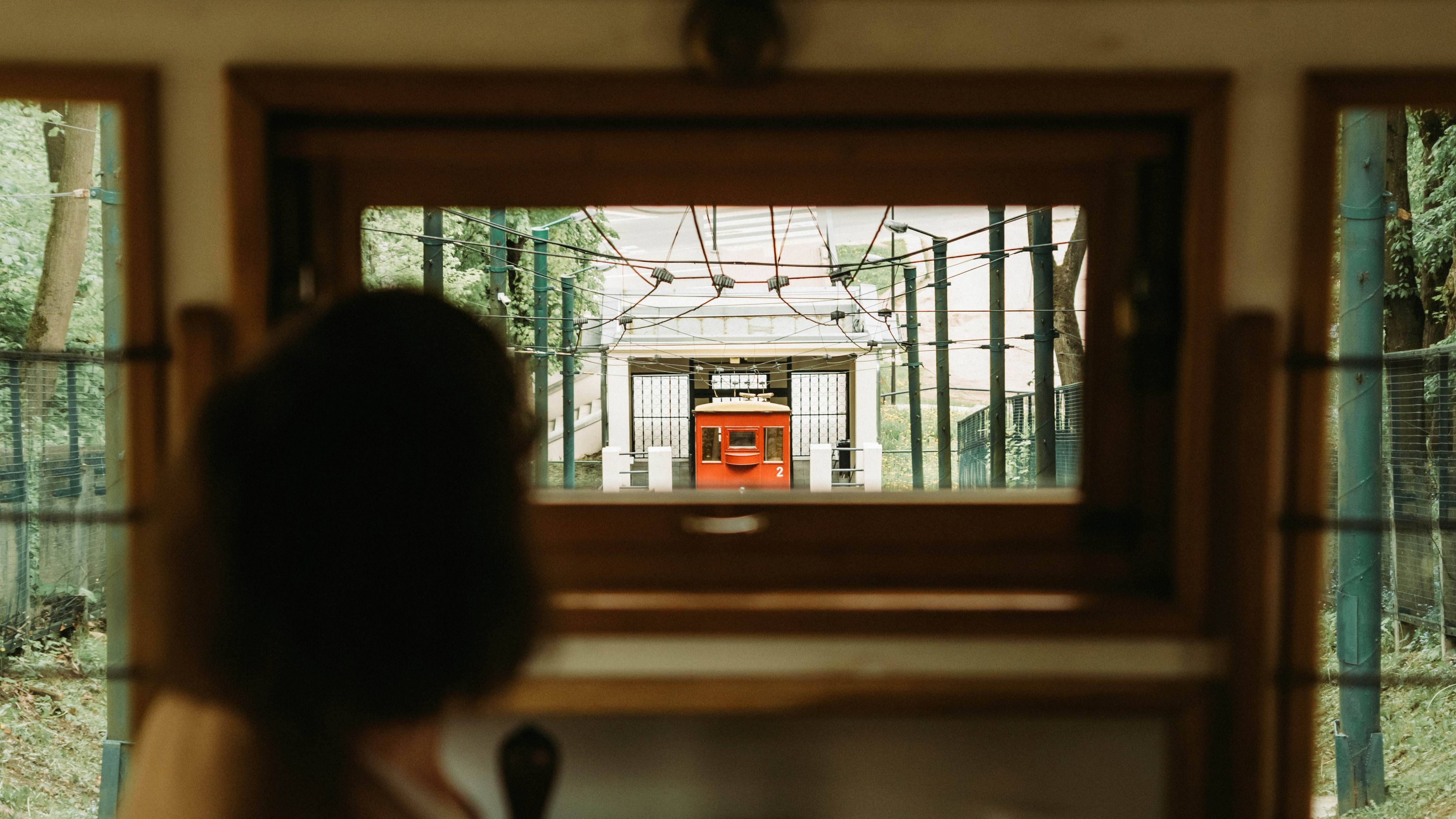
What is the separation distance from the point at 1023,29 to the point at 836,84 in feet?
0.94

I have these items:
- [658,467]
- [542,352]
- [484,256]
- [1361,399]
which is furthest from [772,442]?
[484,256]

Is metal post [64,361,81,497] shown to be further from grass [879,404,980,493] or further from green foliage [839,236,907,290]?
grass [879,404,980,493]

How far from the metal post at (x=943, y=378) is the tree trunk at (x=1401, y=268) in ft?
7.64

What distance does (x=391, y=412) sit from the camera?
0.63 metres

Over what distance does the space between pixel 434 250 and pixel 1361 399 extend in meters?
2.74

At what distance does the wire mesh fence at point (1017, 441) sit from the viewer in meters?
3.89

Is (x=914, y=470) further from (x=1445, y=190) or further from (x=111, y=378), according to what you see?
(x=111, y=378)

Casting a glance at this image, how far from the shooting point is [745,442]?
25.0 feet

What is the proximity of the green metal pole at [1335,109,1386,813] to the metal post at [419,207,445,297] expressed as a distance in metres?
2.36

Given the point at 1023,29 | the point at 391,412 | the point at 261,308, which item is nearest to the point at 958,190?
the point at 1023,29

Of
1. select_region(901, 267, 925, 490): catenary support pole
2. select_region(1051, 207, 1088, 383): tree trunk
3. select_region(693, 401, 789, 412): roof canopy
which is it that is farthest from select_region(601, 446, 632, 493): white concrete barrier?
select_region(693, 401, 789, 412): roof canopy

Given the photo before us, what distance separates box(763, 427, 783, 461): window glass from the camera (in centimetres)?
770

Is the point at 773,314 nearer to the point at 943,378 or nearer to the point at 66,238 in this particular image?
the point at 66,238

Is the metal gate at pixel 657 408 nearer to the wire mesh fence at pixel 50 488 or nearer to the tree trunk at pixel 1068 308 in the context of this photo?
the tree trunk at pixel 1068 308
